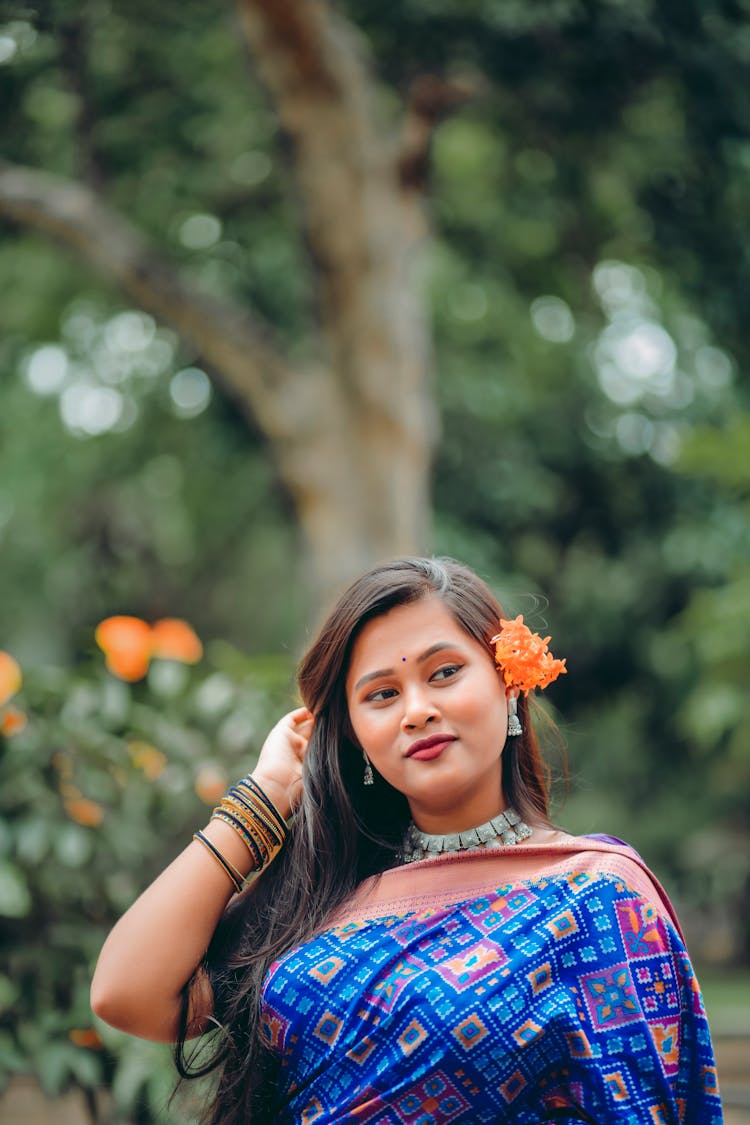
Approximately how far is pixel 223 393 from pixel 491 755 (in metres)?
7.60

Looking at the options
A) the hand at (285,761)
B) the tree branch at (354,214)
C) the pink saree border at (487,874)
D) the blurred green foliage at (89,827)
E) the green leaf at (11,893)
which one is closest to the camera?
the pink saree border at (487,874)

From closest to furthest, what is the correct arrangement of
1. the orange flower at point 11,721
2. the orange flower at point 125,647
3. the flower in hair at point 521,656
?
the flower in hair at point 521,656
the orange flower at point 11,721
the orange flower at point 125,647

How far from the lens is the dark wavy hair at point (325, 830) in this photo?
6.48 feet

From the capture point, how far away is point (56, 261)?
394 inches

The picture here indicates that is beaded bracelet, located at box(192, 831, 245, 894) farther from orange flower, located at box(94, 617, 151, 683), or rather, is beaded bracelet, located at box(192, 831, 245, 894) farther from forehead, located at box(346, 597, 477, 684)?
orange flower, located at box(94, 617, 151, 683)

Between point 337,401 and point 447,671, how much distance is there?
499 centimetres

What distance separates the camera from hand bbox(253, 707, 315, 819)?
207 centimetres

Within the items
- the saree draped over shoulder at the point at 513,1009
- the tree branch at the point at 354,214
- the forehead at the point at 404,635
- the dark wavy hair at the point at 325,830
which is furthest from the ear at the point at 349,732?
the tree branch at the point at 354,214

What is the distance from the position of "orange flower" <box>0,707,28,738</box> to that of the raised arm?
1.31 m

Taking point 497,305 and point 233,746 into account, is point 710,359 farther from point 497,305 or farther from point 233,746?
point 233,746

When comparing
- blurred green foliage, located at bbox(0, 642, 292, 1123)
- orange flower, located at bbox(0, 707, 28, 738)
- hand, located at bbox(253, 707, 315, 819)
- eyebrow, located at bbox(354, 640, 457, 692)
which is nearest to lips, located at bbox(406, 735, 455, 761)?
eyebrow, located at bbox(354, 640, 457, 692)

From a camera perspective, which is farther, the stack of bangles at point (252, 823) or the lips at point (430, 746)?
the stack of bangles at point (252, 823)

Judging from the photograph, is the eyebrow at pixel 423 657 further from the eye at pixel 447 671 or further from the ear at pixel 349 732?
the ear at pixel 349 732

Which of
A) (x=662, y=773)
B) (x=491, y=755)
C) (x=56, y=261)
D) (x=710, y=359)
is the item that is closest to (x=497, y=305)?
(x=710, y=359)
